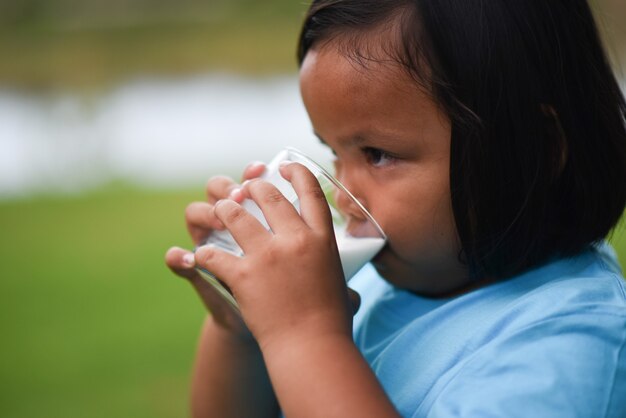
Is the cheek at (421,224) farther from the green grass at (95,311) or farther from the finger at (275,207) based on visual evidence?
the green grass at (95,311)

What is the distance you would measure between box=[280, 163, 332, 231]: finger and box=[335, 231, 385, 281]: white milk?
8cm

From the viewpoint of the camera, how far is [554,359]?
2.78 ft

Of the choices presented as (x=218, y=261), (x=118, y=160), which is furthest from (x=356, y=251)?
(x=118, y=160)

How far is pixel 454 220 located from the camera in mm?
993

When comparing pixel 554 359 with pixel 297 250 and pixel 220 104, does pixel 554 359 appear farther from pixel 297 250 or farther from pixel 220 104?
pixel 220 104

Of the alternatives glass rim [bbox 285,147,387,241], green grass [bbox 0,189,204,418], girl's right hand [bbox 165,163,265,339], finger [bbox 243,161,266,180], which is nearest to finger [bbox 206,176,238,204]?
girl's right hand [bbox 165,163,265,339]

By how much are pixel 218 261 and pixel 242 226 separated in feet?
0.15

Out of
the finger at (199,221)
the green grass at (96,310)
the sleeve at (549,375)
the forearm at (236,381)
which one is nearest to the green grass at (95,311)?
the green grass at (96,310)

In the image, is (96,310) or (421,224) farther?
(96,310)

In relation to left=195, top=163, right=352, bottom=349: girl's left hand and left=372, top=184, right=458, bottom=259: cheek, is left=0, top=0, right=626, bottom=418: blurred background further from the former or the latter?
left=195, top=163, right=352, bottom=349: girl's left hand

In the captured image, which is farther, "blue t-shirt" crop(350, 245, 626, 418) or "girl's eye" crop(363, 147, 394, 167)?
"girl's eye" crop(363, 147, 394, 167)

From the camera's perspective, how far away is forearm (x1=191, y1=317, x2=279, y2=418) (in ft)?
4.00

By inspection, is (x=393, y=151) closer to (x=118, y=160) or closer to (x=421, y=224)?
(x=421, y=224)

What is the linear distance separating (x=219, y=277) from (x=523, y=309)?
0.34 metres
